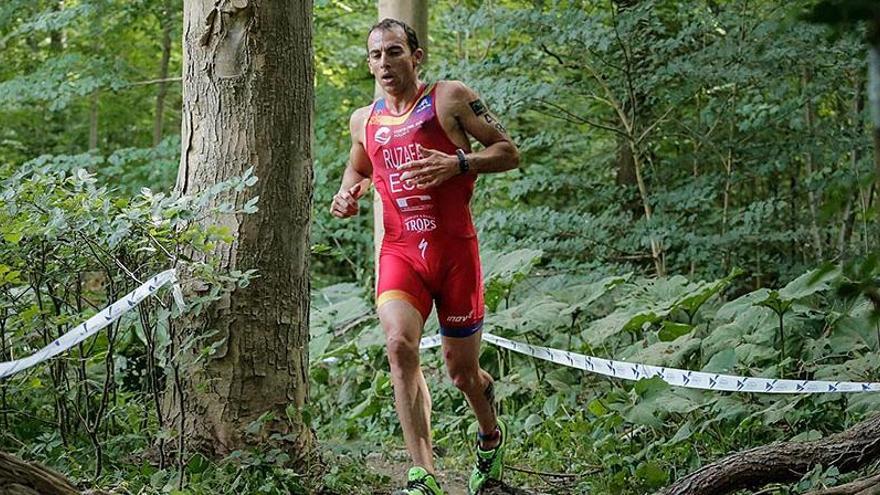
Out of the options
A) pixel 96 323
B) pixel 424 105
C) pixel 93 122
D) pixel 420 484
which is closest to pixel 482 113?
pixel 424 105

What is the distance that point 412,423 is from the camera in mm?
4746

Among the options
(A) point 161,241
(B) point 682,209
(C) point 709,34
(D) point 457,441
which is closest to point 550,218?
(B) point 682,209

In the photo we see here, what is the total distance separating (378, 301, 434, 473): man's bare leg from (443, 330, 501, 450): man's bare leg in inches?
10.9

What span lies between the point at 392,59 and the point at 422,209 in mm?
716

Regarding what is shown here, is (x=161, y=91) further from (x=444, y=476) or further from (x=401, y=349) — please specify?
(x=401, y=349)

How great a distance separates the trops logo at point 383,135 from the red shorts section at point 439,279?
48cm

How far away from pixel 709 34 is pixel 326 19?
4.56 m

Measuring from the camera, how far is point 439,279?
16.1ft

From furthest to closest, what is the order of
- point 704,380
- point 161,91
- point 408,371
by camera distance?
point 161,91 → point 704,380 → point 408,371

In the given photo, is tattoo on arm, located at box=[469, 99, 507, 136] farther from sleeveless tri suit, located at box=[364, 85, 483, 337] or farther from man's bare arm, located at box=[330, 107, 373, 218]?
man's bare arm, located at box=[330, 107, 373, 218]

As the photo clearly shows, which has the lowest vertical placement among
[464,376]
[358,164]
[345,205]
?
[464,376]

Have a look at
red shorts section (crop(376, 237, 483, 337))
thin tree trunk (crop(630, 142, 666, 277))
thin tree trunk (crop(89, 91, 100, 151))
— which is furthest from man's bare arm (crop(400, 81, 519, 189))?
thin tree trunk (crop(89, 91, 100, 151))

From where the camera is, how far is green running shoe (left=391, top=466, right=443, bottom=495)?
15.0 ft

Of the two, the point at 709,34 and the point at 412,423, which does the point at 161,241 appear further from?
the point at 709,34
